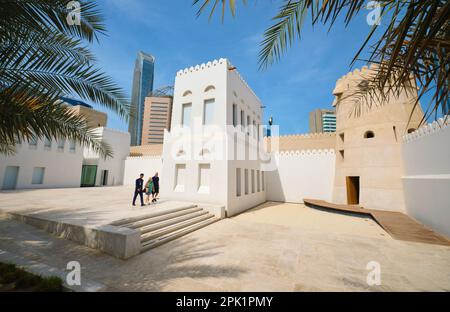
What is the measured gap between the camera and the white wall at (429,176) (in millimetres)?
6699

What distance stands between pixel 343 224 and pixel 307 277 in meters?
6.45

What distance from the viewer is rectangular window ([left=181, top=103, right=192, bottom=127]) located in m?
11.6

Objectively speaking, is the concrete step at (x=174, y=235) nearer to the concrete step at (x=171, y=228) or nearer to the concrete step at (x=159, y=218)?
the concrete step at (x=171, y=228)

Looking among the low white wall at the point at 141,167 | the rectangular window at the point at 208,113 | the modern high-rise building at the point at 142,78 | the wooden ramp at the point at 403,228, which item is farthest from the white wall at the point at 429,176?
the modern high-rise building at the point at 142,78

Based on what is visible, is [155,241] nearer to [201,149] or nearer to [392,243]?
[201,149]

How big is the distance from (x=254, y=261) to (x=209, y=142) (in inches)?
274

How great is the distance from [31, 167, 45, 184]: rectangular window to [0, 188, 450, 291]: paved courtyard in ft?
50.5

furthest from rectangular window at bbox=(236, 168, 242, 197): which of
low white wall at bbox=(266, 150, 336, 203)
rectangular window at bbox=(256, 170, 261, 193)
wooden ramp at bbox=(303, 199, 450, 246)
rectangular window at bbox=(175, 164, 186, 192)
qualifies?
low white wall at bbox=(266, 150, 336, 203)

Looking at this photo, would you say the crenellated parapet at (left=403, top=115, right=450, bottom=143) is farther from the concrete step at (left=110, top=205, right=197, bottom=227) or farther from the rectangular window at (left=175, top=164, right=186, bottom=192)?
the rectangular window at (left=175, top=164, right=186, bottom=192)

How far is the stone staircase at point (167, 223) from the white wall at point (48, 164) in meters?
18.7

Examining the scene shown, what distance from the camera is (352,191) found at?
43.3 ft

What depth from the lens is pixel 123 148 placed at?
89.5 feet

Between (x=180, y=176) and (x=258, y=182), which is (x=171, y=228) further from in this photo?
(x=258, y=182)
